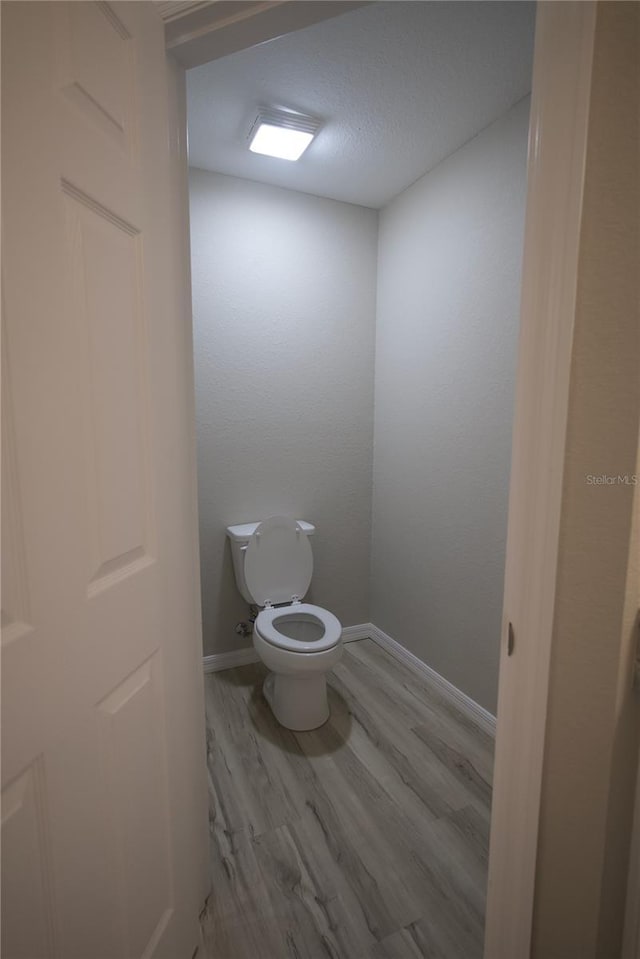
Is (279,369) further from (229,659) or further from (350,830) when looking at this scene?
(350,830)

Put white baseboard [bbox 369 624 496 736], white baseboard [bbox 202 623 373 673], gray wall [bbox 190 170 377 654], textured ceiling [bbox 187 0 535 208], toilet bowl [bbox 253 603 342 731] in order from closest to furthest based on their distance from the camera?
textured ceiling [bbox 187 0 535 208]
toilet bowl [bbox 253 603 342 731]
white baseboard [bbox 369 624 496 736]
gray wall [bbox 190 170 377 654]
white baseboard [bbox 202 623 373 673]

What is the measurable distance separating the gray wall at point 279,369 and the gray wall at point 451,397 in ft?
0.58

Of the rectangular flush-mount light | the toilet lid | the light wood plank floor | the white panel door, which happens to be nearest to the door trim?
the light wood plank floor

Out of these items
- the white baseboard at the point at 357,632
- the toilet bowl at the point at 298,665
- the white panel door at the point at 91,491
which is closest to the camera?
the white panel door at the point at 91,491

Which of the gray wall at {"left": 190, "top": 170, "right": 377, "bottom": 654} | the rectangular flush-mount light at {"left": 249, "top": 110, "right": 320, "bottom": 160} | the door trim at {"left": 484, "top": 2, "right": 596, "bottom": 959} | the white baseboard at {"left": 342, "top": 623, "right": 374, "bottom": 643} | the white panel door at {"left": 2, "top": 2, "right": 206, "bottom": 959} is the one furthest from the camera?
the white baseboard at {"left": 342, "top": 623, "right": 374, "bottom": 643}

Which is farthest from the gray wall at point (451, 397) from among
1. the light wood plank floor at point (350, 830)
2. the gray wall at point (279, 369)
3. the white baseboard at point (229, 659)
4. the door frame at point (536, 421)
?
the door frame at point (536, 421)

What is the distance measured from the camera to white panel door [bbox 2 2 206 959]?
57 cm

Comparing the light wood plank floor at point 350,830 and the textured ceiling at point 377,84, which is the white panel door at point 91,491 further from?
the textured ceiling at point 377,84

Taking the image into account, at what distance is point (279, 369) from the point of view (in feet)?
7.61

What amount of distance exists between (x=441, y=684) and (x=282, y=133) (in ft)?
8.14

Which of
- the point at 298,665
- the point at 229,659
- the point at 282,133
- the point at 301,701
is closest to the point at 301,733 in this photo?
the point at 301,701

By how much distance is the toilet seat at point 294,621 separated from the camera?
1779mm

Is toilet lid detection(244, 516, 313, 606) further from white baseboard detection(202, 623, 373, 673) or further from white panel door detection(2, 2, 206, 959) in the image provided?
white panel door detection(2, 2, 206, 959)

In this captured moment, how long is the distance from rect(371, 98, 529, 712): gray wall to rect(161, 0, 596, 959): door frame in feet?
3.18
